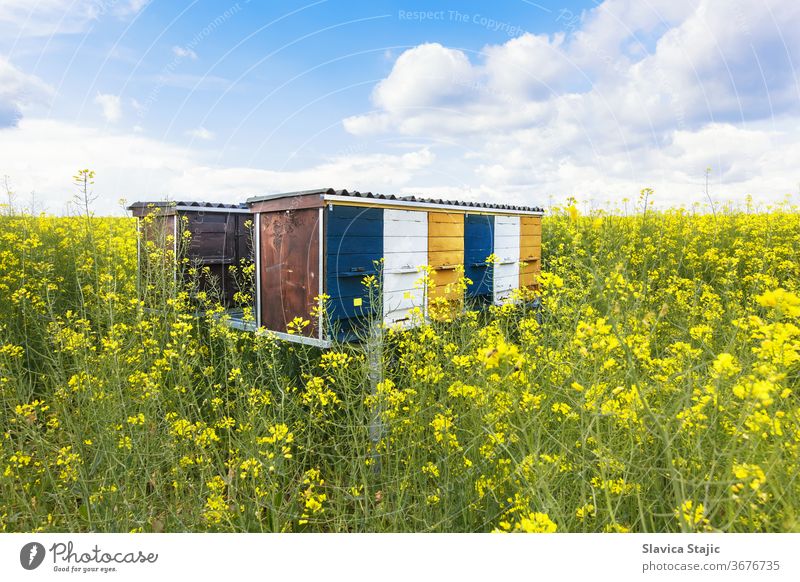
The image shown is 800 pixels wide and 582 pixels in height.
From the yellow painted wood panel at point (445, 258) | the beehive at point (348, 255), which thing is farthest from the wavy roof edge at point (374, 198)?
the yellow painted wood panel at point (445, 258)

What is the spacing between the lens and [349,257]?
4016 millimetres

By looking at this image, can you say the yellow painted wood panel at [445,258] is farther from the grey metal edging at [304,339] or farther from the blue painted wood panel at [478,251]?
the grey metal edging at [304,339]

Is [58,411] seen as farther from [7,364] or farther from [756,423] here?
[756,423]

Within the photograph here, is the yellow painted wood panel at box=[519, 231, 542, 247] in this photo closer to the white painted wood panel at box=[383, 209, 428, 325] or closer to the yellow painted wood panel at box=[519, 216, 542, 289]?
the yellow painted wood panel at box=[519, 216, 542, 289]

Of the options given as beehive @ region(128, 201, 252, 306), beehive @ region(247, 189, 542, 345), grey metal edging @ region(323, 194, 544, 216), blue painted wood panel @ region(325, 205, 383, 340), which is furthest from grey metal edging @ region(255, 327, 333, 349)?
beehive @ region(128, 201, 252, 306)

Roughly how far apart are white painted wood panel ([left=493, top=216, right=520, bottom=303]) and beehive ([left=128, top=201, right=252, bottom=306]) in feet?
10.2

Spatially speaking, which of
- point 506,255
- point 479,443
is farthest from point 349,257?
point 506,255

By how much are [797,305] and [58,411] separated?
439cm

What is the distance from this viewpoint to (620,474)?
2.45 meters

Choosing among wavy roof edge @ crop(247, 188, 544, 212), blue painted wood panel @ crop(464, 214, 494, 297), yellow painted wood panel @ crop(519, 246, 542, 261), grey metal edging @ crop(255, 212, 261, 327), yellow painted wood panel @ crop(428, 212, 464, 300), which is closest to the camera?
wavy roof edge @ crop(247, 188, 544, 212)

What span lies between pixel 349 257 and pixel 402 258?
630 millimetres

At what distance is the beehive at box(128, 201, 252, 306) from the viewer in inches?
226

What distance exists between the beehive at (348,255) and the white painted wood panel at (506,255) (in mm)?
577

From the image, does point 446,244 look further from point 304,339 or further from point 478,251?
point 304,339
